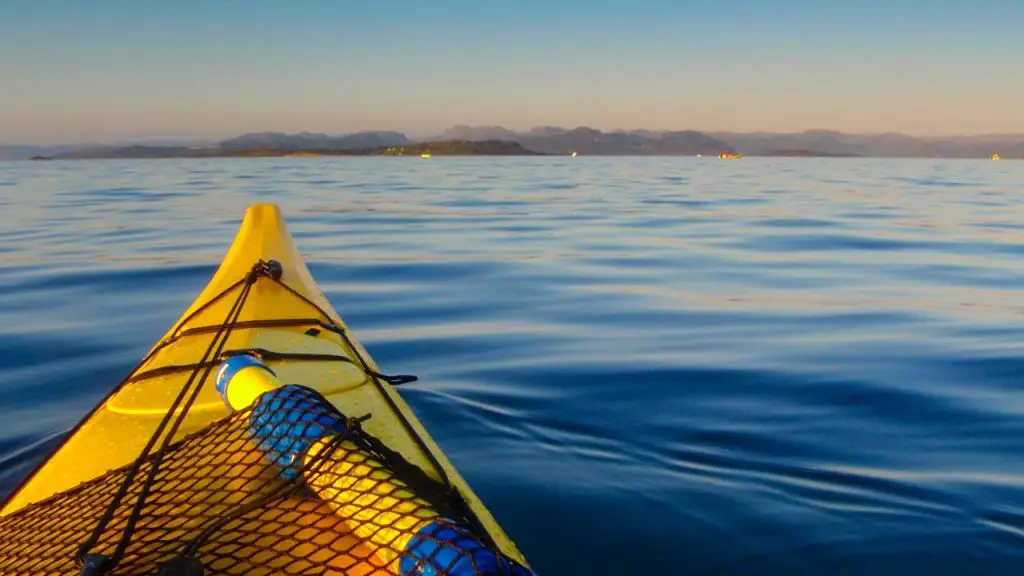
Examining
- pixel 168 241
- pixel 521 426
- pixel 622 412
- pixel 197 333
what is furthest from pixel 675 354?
pixel 168 241

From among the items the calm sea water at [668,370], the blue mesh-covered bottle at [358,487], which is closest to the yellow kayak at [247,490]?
the blue mesh-covered bottle at [358,487]

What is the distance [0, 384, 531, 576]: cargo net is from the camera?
193cm

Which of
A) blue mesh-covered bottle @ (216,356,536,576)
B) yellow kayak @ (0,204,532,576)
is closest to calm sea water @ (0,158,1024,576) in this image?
yellow kayak @ (0,204,532,576)

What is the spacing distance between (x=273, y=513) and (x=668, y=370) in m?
3.80

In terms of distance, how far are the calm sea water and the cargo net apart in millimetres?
1053

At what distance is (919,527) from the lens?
10.7ft

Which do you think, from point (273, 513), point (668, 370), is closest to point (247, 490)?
point (273, 513)

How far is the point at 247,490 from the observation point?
2.36 meters

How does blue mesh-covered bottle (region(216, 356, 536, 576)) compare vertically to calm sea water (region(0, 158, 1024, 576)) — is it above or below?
above

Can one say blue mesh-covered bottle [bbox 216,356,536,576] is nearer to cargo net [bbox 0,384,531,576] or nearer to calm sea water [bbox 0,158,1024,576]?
cargo net [bbox 0,384,531,576]

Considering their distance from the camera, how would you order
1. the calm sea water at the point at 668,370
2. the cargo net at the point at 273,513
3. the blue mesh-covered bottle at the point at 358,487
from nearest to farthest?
1. the blue mesh-covered bottle at the point at 358,487
2. the cargo net at the point at 273,513
3. the calm sea water at the point at 668,370

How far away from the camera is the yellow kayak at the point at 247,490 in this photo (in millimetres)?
1987

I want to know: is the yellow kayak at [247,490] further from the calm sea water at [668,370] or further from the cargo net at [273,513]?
the calm sea water at [668,370]

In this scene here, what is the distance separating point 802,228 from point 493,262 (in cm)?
678
